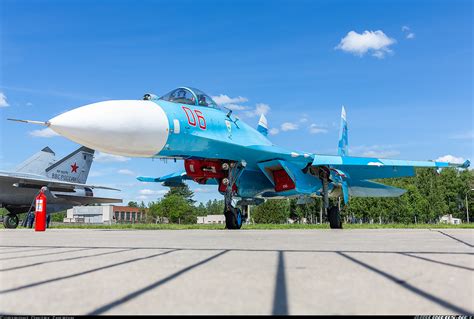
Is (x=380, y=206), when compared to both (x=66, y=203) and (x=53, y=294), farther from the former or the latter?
(x=53, y=294)

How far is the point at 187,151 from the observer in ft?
38.4

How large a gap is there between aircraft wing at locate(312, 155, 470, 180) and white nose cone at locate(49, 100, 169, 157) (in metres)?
6.86

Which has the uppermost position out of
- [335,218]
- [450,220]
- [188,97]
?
[188,97]

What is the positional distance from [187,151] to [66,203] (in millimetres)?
15865

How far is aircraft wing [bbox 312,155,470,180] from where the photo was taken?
15188mm

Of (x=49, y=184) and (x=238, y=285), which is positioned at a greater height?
(x=49, y=184)

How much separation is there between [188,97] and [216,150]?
1803 millimetres

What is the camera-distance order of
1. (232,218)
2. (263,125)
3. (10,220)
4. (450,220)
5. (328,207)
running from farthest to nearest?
(450,220) < (10,220) < (263,125) < (328,207) < (232,218)

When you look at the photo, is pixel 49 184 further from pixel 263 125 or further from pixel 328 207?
pixel 328 207

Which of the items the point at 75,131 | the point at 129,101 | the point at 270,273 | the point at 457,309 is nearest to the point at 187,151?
the point at 129,101

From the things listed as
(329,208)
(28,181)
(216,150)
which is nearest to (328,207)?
(329,208)

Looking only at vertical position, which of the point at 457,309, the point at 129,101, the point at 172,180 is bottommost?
the point at 457,309

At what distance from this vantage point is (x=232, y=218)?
13.5 m

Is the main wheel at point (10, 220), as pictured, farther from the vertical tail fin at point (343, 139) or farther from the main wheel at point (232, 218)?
the vertical tail fin at point (343, 139)
